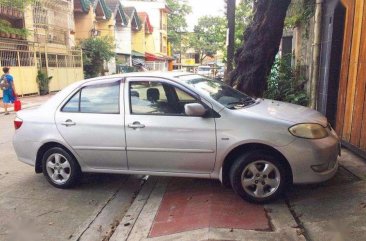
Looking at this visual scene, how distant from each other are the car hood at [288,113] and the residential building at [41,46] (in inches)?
681

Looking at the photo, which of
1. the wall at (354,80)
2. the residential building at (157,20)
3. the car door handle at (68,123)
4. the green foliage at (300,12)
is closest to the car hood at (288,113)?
the wall at (354,80)

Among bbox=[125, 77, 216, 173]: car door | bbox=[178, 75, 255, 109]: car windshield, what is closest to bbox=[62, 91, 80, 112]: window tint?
bbox=[125, 77, 216, 173]: car door

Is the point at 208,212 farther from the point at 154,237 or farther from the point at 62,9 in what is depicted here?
the point at 62,9

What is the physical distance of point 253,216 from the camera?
4.19 meters

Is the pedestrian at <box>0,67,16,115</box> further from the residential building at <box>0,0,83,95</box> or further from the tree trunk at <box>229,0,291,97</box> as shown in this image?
the tree trunk at <box>229,0,291,97</box>

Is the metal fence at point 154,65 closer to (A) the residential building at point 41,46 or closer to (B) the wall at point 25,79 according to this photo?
(A) the residential building at point 41,46

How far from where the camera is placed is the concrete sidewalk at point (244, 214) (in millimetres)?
3781

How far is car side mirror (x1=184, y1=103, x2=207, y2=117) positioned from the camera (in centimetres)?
450

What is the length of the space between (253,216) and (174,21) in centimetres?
5680

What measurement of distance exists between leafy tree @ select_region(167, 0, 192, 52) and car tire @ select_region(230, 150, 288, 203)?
54.8 m

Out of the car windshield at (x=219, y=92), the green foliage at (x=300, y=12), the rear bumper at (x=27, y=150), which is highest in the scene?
the green foliage at (x=300, y=12)

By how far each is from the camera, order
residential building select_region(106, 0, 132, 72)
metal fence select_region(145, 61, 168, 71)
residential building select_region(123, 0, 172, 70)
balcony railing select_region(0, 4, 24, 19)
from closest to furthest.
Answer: balcony railing select_region(0, 4, 24, 19) < residential building select_region(106, 0, 132, 72) < metal fence select_region(145, 61, 168, 71) < residential building select_region(123, 0, 172, 70)

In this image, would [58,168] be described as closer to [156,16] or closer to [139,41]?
[139,41]

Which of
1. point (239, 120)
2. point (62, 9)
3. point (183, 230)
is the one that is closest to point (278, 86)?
point (239, 120)
